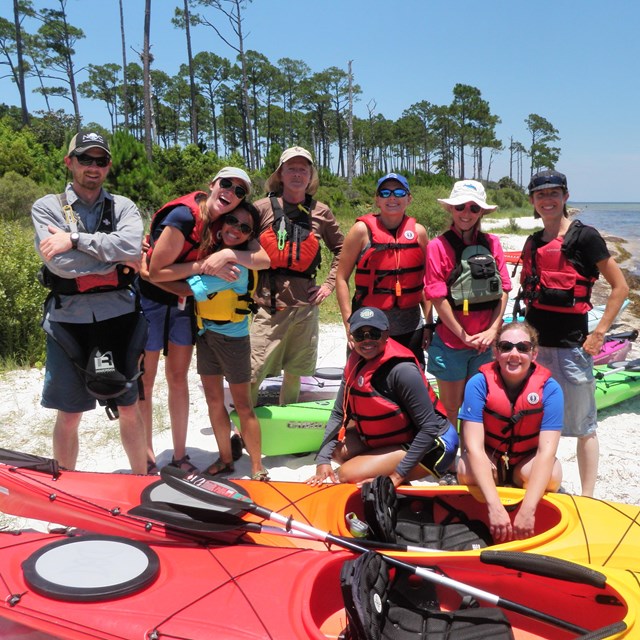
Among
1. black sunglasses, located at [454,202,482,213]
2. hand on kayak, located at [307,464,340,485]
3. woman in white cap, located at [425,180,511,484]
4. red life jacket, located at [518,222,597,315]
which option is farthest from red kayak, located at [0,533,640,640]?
black sunglasses, located at [454,202,482,213]

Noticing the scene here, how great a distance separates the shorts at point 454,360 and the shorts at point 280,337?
883 millimetres

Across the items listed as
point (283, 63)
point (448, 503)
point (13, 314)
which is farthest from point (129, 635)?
point (283, 63)

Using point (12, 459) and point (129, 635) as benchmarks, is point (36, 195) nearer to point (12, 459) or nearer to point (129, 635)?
point (12, 459)

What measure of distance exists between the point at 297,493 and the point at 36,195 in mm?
13884

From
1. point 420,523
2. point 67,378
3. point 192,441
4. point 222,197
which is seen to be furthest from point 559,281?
point 192,441

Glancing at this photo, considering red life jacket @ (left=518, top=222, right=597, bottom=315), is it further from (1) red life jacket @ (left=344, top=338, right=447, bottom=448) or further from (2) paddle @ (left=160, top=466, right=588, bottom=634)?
(2) paddle @ (left=160, top=466, right=588, bottom=634)

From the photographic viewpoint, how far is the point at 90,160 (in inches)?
110

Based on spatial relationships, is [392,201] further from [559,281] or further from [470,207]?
[559,281]

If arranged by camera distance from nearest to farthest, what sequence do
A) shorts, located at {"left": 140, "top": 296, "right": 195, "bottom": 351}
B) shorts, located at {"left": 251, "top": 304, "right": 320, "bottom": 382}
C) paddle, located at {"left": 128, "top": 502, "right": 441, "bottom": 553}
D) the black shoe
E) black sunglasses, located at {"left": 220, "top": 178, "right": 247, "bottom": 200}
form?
paddle, located at {"left": 128, "top": 502, "right": 441, "bottom": 553} < black sunglasses, located at {"left": 220, "top": 178, "right": 247, "bottom": 200} < shorts, located at {"left": 140, "top": 296, "right": 195, "bottom": 351} < shorts, located at {"left": 251, "top": 304, "right": 320, "bottom": 382} < the black shoe

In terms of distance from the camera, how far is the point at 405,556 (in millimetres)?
2318

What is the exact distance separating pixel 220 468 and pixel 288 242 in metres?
1.53

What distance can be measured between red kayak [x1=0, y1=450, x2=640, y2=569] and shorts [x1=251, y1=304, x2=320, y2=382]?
1.14m

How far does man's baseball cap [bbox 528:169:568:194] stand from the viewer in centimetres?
306

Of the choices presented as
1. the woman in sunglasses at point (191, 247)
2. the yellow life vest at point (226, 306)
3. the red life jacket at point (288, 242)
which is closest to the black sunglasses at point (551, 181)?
the red life jacket at point (288, 242)
